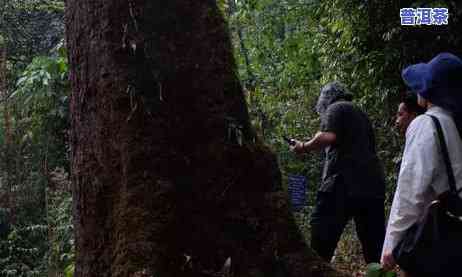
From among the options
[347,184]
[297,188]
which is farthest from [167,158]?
[297,188]

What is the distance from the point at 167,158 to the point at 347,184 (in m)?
2.35

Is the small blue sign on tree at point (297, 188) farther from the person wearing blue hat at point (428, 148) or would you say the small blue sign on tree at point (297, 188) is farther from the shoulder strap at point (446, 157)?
the shoulder strap at point (446, 157)

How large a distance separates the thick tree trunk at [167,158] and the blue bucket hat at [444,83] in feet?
3.02

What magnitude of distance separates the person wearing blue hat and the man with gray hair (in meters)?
1.89

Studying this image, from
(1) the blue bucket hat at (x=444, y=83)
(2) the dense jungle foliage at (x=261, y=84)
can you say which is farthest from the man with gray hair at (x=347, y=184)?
(1) the blue bucket hat at (x=444, y=83)

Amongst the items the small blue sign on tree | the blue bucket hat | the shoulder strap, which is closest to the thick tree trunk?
the shoulder strap

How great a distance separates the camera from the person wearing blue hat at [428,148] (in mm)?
3412

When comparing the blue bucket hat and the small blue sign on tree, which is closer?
the blue bucket hat

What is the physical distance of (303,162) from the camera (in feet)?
48.1

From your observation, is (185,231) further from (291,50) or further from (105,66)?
(291,50)

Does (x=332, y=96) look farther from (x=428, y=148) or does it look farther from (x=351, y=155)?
(x=428, y=148)

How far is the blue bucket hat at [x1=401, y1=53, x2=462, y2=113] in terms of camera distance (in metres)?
3.56

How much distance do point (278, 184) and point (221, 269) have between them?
60 centimetres

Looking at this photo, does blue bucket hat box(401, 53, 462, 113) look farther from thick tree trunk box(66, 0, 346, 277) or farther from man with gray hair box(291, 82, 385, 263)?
man with gray hair box(291, 82, 385, 263)
